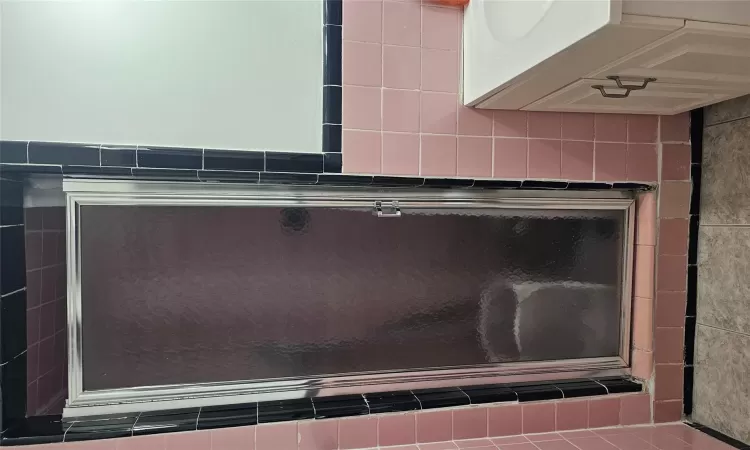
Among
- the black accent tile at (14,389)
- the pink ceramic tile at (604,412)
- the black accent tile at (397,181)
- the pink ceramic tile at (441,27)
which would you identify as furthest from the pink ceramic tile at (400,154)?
the black accent tile at (14,389)

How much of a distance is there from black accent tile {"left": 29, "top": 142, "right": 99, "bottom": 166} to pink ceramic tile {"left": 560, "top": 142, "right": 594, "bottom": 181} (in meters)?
1.04

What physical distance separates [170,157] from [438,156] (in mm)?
581

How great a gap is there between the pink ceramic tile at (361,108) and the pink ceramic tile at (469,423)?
69 centimetres

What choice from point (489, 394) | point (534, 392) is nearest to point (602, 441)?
point (534, 392)

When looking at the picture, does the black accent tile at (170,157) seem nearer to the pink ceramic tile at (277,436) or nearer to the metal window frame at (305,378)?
the metal window frame at (305,378)

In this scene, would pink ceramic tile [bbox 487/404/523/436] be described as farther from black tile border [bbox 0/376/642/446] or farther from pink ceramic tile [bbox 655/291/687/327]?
pink ceramic tile [bbox 655/291/687/327]

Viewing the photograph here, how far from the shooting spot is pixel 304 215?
1111mm

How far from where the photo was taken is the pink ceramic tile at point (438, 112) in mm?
1117

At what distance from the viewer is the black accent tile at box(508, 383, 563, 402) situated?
1.19m

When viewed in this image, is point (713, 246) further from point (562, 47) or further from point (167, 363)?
point (167, 363)

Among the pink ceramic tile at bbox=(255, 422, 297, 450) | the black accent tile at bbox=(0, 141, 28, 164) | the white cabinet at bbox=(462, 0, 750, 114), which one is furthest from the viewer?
the pink ceramic tile at bbox=(255, 422, 297, 450)

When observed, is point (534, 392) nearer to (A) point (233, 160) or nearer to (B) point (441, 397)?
(B) point (441, 397)

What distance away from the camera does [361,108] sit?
109 centimetres

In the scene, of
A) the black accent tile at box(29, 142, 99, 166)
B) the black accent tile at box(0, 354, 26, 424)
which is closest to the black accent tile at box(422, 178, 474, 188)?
the black accent tile at box(29, 142, 99, 166)
